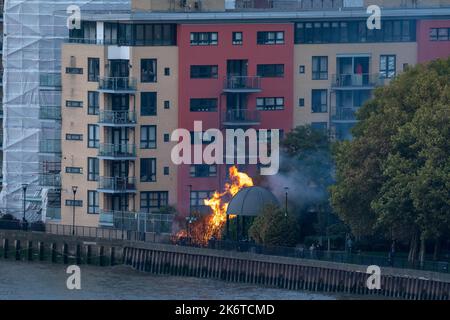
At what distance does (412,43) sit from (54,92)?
17383 millimetres

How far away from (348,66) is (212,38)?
7162mm

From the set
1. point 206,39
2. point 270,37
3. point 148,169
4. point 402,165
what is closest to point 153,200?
point 148,169

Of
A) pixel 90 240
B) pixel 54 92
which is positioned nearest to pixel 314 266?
pixel 90 240

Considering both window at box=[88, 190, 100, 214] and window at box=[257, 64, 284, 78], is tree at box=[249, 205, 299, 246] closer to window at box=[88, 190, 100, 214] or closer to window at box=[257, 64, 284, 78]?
window at box=[88, 190, 100, 214]

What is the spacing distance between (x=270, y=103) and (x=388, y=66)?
6081mm

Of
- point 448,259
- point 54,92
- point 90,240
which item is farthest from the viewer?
point 54,92

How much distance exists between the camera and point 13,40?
562 feet

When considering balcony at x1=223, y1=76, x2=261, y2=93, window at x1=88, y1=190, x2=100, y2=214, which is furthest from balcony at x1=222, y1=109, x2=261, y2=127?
window at x1=88, y1=190, x2=100, y2=214

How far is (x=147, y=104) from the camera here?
164 meters

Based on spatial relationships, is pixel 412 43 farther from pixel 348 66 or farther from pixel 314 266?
pixel 314 266

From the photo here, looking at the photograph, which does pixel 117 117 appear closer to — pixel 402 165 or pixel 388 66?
pixel 388 66

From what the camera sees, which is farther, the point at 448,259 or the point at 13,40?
the point at 13,40

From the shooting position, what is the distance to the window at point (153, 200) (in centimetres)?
16338

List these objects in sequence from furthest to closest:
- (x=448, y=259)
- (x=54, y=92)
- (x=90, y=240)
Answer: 1. (x=54, y=92)
2. (x=90, y=240)
3. (x=448, y=259)
